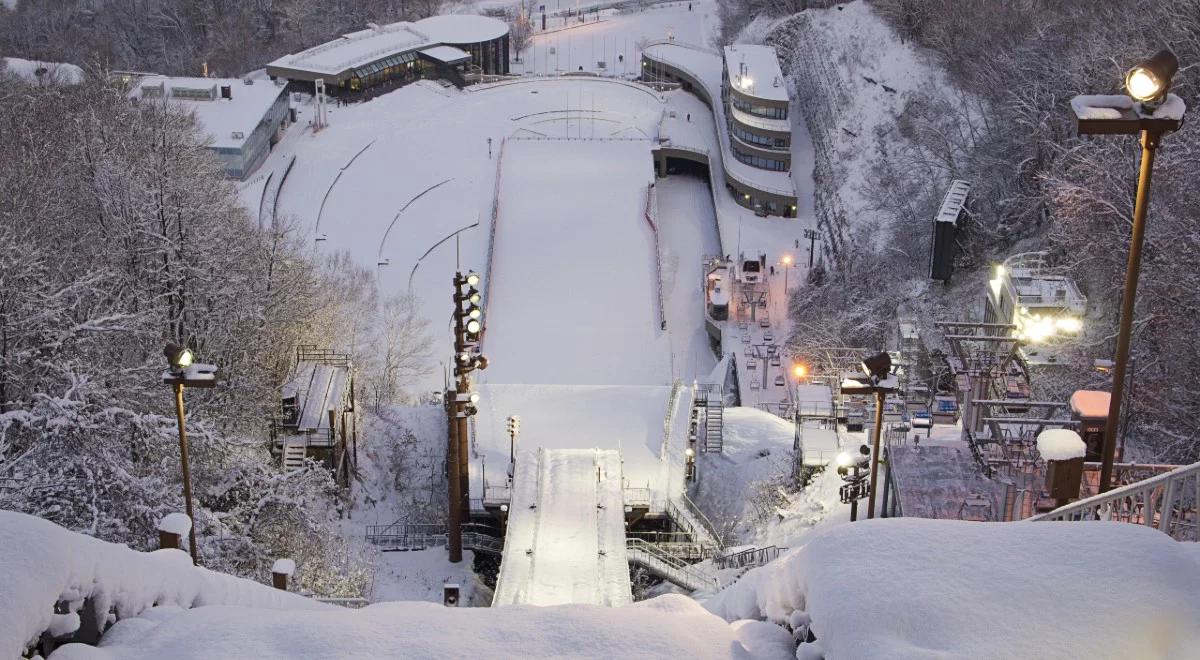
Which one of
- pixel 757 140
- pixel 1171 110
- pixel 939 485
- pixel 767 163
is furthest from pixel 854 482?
pixel 757 140

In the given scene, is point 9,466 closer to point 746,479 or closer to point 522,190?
point 746,479

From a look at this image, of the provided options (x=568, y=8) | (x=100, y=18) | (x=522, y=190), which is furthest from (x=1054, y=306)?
(x=100, y=18)

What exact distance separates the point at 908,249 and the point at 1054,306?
20995mm

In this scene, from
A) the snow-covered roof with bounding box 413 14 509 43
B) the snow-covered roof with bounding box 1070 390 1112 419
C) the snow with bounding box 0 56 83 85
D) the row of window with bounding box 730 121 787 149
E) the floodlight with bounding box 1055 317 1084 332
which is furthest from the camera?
the snow-covered roof with bounding box 413 14 509 43

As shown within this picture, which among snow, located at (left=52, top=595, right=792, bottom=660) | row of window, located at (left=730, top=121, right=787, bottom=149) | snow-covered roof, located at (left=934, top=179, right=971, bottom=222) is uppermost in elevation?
row of window, located at (left=730, top=121, right=787, bottom=149)

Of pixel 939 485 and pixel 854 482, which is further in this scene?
pixel 854 482

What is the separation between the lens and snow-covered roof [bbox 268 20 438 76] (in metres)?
70.8

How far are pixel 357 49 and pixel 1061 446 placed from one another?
64.9 metres

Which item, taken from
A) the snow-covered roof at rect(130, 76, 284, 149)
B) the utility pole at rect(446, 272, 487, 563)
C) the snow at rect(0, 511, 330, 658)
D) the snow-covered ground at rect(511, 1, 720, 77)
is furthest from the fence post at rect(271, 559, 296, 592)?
the snow-covered ground at rect(511, 1, 720, 77)

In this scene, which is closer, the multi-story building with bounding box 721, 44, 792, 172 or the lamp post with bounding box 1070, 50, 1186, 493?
the lamp post with bounding box 1070, 50, 1186, 493

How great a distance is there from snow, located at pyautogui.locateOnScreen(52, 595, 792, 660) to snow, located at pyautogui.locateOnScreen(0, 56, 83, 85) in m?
56.2

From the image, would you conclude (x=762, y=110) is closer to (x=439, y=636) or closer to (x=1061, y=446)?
(x=1061, y=446)

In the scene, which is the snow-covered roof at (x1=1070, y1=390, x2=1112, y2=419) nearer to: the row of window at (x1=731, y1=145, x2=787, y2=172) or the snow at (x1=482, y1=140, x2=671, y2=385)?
the snow at (x1=482, y1=140, x2=671, y2=385)

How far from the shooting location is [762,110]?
60.8 meters
